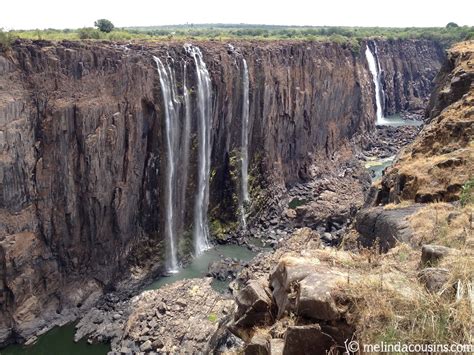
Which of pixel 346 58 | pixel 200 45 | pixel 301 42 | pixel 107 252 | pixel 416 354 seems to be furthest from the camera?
pixel 346 58

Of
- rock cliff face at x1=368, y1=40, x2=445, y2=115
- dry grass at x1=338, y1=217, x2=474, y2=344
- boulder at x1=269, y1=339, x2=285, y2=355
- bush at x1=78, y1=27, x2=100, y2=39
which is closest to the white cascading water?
bush at x1=78, y1=27, x2=100, y2=39

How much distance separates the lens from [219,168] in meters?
35.5

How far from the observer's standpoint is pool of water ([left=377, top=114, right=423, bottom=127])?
68.2 meters

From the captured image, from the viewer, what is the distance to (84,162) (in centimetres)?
2500

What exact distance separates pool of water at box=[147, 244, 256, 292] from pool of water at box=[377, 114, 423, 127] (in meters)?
43.4

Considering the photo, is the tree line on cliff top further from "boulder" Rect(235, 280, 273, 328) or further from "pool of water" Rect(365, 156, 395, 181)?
"boulder" Rect(235, 280, 273, 328)

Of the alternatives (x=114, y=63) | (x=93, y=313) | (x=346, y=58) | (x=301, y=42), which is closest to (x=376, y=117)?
(x=346, y=58)

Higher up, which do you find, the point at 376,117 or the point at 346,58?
the point at 346,58

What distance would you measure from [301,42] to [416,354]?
152 ft

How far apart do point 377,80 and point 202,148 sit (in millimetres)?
45360

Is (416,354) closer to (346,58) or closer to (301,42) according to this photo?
(301,42)

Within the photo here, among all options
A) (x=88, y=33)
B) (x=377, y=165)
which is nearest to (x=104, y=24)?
(x=88, y=33)

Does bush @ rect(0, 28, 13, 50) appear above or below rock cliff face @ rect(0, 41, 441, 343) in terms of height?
above

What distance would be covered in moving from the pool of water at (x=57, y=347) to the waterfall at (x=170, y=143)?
321 inches
